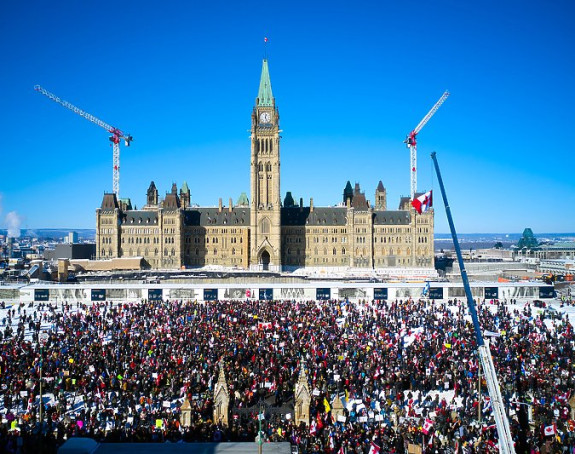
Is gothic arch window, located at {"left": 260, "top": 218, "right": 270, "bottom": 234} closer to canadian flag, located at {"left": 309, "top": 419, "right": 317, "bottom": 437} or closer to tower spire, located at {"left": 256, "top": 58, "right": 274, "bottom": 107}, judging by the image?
tower spire, located at {"left": 256, "top": 58, "right": 274, "bottom": 107}

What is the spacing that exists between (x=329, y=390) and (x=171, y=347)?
37.4 feet

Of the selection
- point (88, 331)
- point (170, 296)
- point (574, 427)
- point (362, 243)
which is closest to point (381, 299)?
point (170, 296)

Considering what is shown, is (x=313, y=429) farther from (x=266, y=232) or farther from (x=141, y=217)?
(x=141, y=217)

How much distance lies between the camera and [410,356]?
31.7 m

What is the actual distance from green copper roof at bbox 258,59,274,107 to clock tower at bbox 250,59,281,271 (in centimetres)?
20

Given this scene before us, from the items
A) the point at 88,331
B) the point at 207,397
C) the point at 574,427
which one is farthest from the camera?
the point at 88,331

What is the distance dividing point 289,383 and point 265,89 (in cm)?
8601

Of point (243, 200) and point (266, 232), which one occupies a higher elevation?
point (243, 200)

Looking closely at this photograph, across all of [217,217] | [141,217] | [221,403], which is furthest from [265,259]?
[221,403]

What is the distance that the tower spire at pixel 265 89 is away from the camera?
345 ft

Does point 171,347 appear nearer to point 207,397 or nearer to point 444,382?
point 207,397

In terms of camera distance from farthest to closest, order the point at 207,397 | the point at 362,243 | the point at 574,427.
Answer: the point at 362,243 < the point at 207,397 < the point at 574,427

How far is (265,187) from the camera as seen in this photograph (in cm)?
10356

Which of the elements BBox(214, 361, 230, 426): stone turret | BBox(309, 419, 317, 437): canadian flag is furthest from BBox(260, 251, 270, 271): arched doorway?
BBox(309, 419, 317, 437): canadian flag
